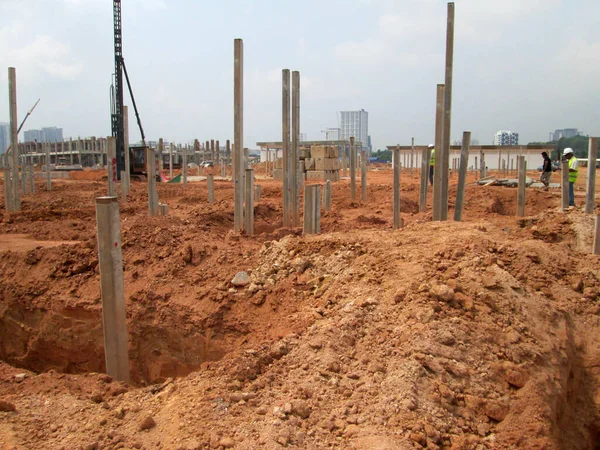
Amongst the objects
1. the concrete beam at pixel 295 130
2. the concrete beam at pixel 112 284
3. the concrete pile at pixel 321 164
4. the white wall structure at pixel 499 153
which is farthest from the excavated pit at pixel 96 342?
the white wall structure at pixel 499 153

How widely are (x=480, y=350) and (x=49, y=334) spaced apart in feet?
15.8

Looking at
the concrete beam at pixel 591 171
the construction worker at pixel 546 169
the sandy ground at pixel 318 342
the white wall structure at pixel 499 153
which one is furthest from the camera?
the white wall structure at pixel 499 153

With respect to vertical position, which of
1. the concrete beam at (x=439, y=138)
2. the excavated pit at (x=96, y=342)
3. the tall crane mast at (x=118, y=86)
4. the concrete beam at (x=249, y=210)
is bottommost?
the excavated pit at (x=96, y=342)

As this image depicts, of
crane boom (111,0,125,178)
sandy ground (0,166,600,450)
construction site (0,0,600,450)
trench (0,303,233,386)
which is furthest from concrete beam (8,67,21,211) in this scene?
crane boom (111,0,125,178)

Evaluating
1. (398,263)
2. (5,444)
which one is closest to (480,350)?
(398,263)

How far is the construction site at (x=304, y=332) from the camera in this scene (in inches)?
130

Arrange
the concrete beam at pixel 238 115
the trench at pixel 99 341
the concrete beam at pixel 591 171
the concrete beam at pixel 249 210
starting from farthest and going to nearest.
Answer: the concrete beam at pixel 249 210 → the concrete beam at pixel 238 115 → the concrete beam at pixel 591 171 → the trench at pixel 99 341

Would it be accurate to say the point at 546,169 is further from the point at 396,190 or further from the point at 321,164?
the point at 321,164

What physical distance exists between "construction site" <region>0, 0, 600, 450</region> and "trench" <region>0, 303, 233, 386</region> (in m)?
0.02

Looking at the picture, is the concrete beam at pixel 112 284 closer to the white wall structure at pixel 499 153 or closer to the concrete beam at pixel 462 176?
the concrete beam at pixel 462 176

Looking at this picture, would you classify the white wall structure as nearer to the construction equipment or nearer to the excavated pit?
the construction equipment

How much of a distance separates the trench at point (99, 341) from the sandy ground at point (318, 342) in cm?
2

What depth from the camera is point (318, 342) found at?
4.04 metres

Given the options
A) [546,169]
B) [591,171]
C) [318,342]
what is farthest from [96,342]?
[546,169]
